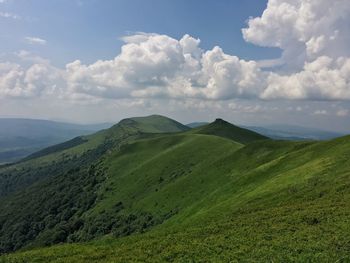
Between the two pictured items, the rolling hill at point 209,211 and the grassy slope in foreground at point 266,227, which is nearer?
the grassy slope in foreground at point 266,227

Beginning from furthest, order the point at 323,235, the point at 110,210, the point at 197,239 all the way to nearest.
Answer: the point at 110,210, the point at 197,239, the point at 323,235

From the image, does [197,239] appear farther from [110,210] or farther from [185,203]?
[110,210]

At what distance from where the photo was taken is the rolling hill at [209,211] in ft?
105

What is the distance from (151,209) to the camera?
9306cm

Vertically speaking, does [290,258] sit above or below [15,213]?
above

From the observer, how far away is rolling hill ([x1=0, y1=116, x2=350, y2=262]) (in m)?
31.9

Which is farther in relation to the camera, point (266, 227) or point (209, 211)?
point (209, 211)

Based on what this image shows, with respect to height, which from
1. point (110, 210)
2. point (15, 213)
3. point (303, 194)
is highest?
point (303, 194)

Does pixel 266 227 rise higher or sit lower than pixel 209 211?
higher

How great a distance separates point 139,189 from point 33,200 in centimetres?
10114

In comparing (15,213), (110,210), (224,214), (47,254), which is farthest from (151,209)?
(15,213)

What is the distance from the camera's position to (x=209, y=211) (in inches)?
2126

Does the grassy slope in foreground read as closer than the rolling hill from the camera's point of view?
Yes

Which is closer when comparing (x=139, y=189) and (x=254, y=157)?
(x=254, y=157)
